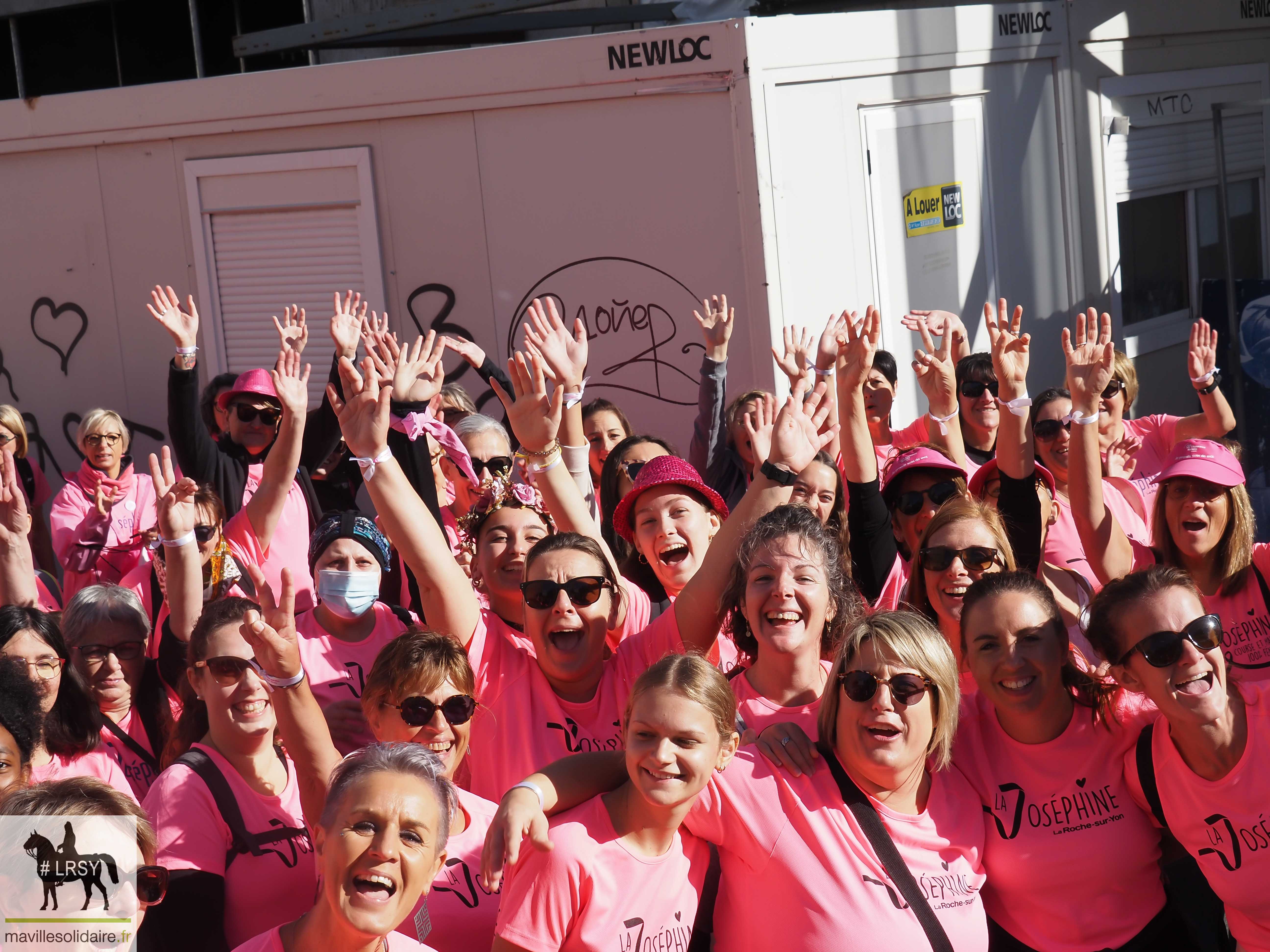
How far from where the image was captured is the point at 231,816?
332 centimetres

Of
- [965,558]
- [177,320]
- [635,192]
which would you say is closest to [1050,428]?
[965,558]

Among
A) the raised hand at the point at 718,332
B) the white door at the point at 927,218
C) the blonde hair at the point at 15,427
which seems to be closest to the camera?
the raised hand at the point at 718,332

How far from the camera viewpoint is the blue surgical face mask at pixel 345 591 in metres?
4.37

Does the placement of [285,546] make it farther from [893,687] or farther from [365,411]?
[893,687]

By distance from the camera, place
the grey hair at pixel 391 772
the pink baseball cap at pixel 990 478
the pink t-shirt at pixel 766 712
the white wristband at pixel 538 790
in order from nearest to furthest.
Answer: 1. the grey hair at pixel 391 772
2. the white wristband at pixel 538 790
3. the pink t-shirt at pixel 766 712
4. the pink baseball cap at pixel 990 478

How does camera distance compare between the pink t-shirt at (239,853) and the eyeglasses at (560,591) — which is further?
the eyeglasses at (560,591)

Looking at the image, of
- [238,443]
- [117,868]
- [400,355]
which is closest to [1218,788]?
[117,868]

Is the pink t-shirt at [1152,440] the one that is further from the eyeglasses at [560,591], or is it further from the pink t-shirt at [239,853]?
the pink t-shirt at [239,853]

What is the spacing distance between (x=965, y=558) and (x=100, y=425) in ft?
16.1

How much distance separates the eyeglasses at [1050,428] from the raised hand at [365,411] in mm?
2760

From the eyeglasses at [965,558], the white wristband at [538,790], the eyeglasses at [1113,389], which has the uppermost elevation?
the eyeglasses at [1113,389]

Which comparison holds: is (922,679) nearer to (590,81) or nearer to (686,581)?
(686,581)

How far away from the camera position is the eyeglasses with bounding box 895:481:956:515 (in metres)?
4.42

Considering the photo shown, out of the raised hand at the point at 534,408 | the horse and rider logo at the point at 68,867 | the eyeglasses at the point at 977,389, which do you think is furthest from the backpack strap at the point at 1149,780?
the eyeglasses at the point at 977,389
